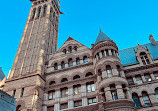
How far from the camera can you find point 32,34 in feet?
123

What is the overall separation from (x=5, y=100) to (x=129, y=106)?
14539mm

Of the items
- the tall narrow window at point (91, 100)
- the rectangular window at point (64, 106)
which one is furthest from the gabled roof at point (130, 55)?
the rectangular window at point (64, 106)

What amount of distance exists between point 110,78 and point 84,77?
518 centimetres

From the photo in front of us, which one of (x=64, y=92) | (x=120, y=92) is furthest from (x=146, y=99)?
(x=64, y=92)

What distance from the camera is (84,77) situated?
2656 cm

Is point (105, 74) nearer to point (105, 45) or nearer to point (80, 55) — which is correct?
point (105, 45)

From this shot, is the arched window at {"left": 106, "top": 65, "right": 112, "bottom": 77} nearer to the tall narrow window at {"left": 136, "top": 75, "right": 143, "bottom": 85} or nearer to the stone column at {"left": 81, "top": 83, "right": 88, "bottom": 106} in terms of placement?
the stone column at {"left": 81, "top": 83, "right": 88, "bottom": 106}

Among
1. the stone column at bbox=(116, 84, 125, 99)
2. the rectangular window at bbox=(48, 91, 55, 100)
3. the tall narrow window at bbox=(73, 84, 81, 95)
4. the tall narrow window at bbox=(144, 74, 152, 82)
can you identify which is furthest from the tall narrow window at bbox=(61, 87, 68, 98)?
the tall narrow window at bbox=(144, 74, 152, 82)

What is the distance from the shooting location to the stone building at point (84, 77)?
22.3m

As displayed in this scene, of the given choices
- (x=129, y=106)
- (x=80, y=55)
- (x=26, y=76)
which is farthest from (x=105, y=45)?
(x=26, y=76)

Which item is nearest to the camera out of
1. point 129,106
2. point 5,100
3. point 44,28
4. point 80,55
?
point 5,100

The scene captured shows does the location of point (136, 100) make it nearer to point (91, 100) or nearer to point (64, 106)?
point (91, 100)

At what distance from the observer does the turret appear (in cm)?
2044

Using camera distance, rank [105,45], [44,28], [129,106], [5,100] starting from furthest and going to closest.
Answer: [44,28] → [105,45] → [129,106] → [5,100]
